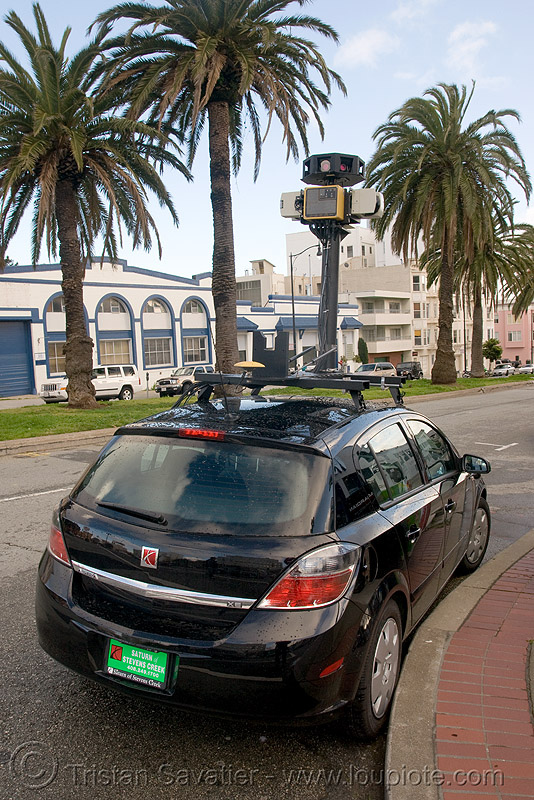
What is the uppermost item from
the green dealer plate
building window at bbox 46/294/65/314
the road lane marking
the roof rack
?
building window at bbox 46/294/65/314

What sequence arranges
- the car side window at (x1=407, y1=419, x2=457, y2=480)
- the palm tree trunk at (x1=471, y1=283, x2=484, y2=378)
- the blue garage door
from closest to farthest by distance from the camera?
the car side window at (x1=407, y1=419, x2=457, y2=480) → the palm tree trunk at (x1=471, y1=283, x2=484, y2=378) → the blue garage door

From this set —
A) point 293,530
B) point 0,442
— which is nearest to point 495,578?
point 293,530

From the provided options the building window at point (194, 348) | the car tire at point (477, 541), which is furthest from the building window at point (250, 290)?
the car tire at point (477, 541)

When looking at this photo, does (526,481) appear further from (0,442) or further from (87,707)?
(0,442)

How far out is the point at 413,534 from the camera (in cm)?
374

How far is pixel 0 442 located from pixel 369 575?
37.9 feet

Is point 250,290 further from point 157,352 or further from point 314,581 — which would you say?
point 314,581

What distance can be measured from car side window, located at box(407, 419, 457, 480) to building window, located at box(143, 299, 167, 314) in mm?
45806

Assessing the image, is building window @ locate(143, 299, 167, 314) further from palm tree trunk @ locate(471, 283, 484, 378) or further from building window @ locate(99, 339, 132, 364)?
palm tree trunk @ locate(471, 283, 484, 378)

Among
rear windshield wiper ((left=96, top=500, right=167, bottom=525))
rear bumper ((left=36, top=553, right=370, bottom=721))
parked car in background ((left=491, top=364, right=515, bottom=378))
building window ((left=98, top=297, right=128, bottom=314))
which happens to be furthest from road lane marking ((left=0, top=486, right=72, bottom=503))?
parked car in background ((left=491, top=364, right=515, bottom=378))

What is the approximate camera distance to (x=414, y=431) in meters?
4.43

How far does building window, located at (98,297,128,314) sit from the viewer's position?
46312mm

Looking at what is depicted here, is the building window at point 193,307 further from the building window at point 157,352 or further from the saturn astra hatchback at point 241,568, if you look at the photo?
the saturn astra hatchback at point 241,568

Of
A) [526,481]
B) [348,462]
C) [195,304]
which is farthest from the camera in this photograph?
[195,304]
